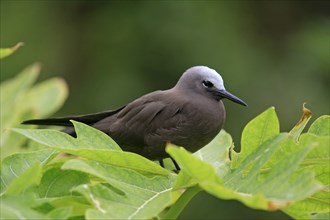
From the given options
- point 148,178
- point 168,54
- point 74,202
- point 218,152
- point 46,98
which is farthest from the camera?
point 168,54

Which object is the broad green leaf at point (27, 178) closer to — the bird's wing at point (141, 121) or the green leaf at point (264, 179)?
the green leaf at point (264, 179)

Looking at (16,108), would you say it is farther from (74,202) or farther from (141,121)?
(74,202)

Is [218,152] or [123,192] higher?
[123,192]

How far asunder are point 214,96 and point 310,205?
1.03 metres

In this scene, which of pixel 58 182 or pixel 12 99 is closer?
pixel 58 182

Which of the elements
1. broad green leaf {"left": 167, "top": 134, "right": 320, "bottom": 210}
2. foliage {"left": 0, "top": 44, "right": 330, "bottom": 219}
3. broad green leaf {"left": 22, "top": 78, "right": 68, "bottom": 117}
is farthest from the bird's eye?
broad green leaf {"left": 167, "top": 134, "right": 320, "bottom": 210}

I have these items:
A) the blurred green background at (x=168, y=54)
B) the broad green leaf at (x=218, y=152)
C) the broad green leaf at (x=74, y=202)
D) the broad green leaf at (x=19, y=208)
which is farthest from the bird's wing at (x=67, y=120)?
the blurred green background at (x=168, y=54)

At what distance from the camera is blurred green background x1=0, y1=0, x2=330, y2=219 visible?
5.73m

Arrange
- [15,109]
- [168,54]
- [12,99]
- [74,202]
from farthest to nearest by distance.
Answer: [168,54], [15,109], [12,99], [74,202]

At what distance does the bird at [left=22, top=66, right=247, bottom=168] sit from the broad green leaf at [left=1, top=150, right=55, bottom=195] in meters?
0.72

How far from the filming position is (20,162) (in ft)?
3.97

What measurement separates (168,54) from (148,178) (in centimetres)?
475

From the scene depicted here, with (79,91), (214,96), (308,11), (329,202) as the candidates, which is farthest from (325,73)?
(329,202)

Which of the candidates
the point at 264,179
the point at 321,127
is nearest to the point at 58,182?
the point at 264,179
